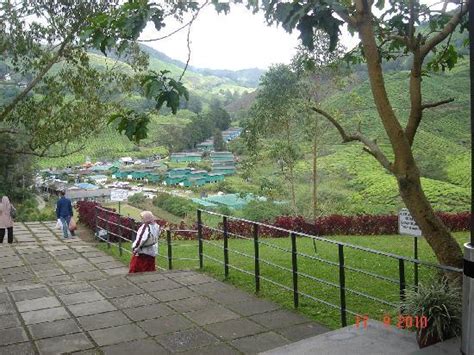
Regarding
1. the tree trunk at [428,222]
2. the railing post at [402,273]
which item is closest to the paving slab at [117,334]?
the railing post at [402,273]

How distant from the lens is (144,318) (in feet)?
13.7

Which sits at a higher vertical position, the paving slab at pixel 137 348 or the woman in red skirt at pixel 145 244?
the woman in red skirt at pixel 145 244

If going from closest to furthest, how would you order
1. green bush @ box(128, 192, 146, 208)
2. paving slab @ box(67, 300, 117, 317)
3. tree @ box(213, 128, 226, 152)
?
paving slab @ box(67, 300, 117, 317)
green bush @ box(128, 192, 146, 208)
tree @ box(213, 128, 226, 152)

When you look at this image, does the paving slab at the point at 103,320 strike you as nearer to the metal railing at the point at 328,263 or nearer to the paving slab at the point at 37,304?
the paving slab at the point at 37,304

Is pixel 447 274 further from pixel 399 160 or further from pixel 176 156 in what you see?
pixel 176 156

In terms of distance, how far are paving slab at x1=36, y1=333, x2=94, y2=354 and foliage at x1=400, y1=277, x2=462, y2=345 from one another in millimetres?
2200

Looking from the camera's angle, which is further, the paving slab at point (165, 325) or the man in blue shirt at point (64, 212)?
the man in blue shirt at point (64, 212)

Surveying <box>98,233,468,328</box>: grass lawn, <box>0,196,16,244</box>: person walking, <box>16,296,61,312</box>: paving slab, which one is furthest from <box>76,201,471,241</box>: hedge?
<box>16,296,61,312</box>: paving slab

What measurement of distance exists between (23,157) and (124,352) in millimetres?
25500

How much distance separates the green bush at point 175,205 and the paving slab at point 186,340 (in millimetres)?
20509

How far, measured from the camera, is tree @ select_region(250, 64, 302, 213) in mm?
12680

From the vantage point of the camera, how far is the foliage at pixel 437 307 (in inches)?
106

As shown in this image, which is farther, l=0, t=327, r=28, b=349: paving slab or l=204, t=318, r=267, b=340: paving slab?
l=204, t=318, r=267, b=340: paving slab

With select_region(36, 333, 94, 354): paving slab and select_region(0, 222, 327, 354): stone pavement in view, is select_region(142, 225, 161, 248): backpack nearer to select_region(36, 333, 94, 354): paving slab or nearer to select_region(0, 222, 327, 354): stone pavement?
select_region(0, 222, 327, 354): stone pavement
